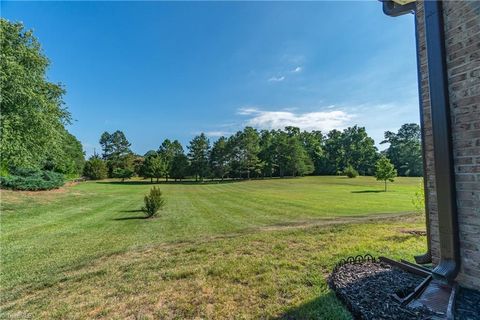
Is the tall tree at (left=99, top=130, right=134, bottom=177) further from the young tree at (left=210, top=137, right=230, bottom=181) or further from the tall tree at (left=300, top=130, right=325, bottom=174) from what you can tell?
the tall tree at (left=300, top=130, right=325, bottom=174)

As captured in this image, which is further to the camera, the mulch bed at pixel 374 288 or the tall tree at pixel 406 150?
the tall tree at pixel 406 150

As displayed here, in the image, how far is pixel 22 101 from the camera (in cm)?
1340

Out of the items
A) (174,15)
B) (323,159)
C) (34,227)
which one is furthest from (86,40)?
(323,159)

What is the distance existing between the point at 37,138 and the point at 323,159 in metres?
55.8

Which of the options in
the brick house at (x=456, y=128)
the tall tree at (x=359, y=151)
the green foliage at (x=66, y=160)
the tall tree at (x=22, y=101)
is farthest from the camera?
the tall tree at (x=359, y=151)

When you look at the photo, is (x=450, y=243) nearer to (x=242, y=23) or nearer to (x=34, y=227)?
(x=242, y=23)

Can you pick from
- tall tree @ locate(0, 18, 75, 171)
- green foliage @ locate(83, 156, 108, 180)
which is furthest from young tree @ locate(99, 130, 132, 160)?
tall tree @ locate(0, 18, 75, 171)

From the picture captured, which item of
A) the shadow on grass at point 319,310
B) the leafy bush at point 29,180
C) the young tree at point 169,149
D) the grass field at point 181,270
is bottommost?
the grass field at point 181,270

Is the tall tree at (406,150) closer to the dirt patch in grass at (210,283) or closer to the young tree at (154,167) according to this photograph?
the young tree at (154,167)

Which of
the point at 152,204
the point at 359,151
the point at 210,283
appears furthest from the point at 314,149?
the point at 210,283

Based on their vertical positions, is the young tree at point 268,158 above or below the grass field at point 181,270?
above

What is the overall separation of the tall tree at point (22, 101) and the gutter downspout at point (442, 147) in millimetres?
16600

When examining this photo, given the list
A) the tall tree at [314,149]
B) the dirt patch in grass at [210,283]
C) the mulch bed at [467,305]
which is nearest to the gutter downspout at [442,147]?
the mulch bed at [467,305]

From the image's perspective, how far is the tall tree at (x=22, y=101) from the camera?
40.6 feet
